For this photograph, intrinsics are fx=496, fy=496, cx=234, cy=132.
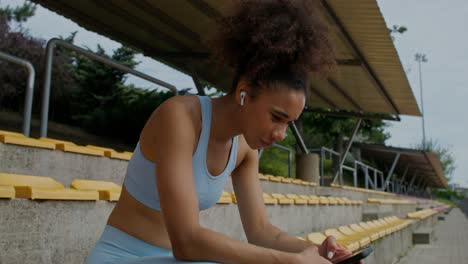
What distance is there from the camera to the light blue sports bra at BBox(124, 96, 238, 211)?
1340 mm

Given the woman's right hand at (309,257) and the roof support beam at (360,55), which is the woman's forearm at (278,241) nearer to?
the woman's right hand at (309,257)

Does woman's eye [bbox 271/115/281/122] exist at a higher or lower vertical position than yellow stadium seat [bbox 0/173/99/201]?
higher

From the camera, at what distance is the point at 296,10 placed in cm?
142

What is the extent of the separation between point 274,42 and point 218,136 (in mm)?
318

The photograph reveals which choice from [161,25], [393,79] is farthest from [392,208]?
[161,25]

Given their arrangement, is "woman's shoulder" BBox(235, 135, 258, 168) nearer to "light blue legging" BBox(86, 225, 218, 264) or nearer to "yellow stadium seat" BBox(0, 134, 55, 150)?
"light blue legging" BBox(86, 225, 218, 264)

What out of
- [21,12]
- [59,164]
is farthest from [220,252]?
[21,12]

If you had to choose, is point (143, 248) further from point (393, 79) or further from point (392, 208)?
point (392, 208)

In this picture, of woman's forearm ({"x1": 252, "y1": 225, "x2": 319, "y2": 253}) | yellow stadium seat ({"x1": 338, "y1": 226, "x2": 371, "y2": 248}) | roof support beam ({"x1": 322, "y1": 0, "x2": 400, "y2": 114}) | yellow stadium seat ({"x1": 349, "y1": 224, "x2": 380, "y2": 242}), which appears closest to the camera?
woman's forearm ({"x1": 252, "y1": 225, "x2": 319, "y2": 253})

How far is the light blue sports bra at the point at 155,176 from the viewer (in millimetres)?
1340

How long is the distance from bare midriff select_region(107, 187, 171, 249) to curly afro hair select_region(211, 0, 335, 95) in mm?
433

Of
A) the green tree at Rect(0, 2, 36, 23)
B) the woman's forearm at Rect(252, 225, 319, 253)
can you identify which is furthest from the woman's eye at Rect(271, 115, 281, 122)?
the green tree at Rect(0, 2, 36, 23)

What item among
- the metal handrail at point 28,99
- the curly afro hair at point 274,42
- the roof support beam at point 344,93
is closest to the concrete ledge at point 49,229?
the curly afro hair at point 274,42

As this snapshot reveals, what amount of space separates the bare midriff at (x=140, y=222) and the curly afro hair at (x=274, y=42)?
1.42 feet
